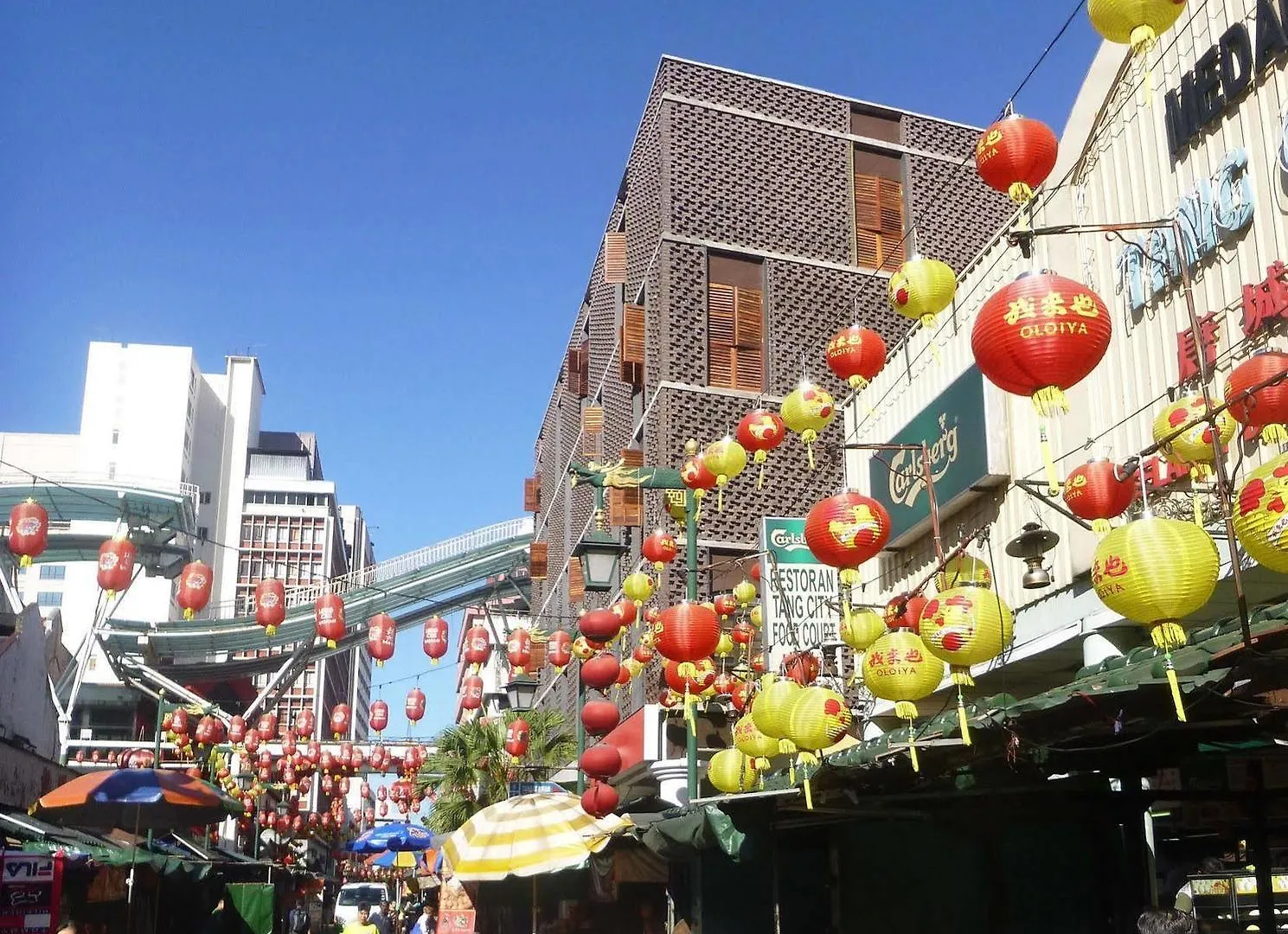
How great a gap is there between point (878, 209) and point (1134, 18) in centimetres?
1922

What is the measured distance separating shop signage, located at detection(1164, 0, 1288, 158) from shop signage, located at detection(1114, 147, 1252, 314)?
495 millimetres

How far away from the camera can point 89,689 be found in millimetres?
57000

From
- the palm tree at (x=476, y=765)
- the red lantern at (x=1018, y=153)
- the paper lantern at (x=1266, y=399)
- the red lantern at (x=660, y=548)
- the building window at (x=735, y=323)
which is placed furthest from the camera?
the palm tree at (x=476, y=765)

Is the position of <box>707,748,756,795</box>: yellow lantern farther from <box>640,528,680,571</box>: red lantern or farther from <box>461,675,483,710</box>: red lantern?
<box>461,675,483,710</box>: red lantern

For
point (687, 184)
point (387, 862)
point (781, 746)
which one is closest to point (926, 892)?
point (781, 746)

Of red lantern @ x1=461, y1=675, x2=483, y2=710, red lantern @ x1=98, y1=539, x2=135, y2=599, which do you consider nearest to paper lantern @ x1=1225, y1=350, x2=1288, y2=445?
red lantern @ x1=98, y1=539, x2=135, y2=599

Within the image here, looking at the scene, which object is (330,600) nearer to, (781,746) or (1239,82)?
(781,746)

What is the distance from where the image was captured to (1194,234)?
9859 mm

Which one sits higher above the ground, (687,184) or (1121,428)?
(687,184)

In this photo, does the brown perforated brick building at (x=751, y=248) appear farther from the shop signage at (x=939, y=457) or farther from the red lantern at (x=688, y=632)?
the red lantern at (x=688, y=632)

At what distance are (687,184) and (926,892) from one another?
1631cm

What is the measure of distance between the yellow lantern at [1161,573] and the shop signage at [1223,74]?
16.9ft

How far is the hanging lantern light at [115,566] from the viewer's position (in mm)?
16828

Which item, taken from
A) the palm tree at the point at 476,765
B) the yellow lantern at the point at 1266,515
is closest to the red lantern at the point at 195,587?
the palm tree at the point at 476,765
